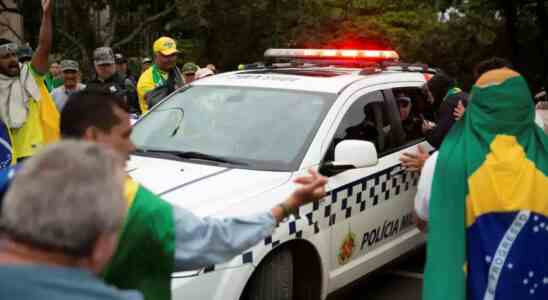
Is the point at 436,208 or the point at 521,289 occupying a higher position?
the point at 436,208

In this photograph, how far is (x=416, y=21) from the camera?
86.9ft

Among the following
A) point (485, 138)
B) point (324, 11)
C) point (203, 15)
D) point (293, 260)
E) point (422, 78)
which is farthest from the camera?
point (324, 11)

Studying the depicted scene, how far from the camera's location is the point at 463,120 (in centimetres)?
299

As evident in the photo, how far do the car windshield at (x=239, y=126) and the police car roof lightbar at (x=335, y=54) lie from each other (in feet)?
3.75

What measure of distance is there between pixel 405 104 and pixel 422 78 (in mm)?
510

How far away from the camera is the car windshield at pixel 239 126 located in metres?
4.20

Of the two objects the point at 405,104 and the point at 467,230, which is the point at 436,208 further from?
the point at 405,104

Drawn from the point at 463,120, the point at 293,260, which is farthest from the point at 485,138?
the point at 293,260

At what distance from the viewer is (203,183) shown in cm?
380

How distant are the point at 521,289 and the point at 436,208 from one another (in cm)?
47

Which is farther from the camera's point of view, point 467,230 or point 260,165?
point 260,165

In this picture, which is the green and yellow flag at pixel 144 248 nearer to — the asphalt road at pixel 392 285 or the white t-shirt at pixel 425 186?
the white t-shirt at pixel 425 186

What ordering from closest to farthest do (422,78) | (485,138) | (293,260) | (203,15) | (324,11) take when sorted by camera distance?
(485,138) → (293,260) → (422,78) → (203,15) → (324,11)

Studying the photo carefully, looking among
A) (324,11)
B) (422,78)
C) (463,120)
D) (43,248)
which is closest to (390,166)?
(422,78)
